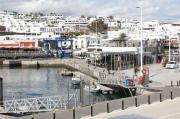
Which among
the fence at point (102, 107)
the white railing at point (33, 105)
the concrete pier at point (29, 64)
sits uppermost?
the fence at point (102, 107)

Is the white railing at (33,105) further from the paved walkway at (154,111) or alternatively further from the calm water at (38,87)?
the paved walkway at (154,111)

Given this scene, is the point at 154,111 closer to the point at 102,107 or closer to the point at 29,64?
the point at 102,107

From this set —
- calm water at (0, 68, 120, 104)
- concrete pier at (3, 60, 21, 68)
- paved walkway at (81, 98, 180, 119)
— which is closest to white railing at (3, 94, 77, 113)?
calm water at (0, 68, 120, 104)

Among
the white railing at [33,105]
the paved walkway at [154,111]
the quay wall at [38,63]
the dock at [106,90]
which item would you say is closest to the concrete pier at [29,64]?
the quay wall at [38,63]

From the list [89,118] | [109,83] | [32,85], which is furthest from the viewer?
[32,85]

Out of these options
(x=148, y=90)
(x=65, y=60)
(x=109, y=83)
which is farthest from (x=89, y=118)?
(x=65, y=60)

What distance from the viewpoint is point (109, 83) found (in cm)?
5431

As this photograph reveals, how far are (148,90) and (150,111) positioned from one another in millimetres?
13969

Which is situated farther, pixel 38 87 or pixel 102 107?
pixel 38 87

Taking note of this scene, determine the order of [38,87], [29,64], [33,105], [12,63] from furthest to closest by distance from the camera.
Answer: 1. [12,63]
2. [29,64]
3. [38,87]
4. [33,105]

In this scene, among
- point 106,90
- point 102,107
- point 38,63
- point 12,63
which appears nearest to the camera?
point 102,107

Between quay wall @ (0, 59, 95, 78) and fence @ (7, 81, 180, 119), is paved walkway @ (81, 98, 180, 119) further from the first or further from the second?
quay wall @ (0, 59, 95, 78)

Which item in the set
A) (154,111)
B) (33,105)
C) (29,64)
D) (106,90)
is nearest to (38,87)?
(106,90)

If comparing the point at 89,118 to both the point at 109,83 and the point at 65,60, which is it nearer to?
the point at 109,83
